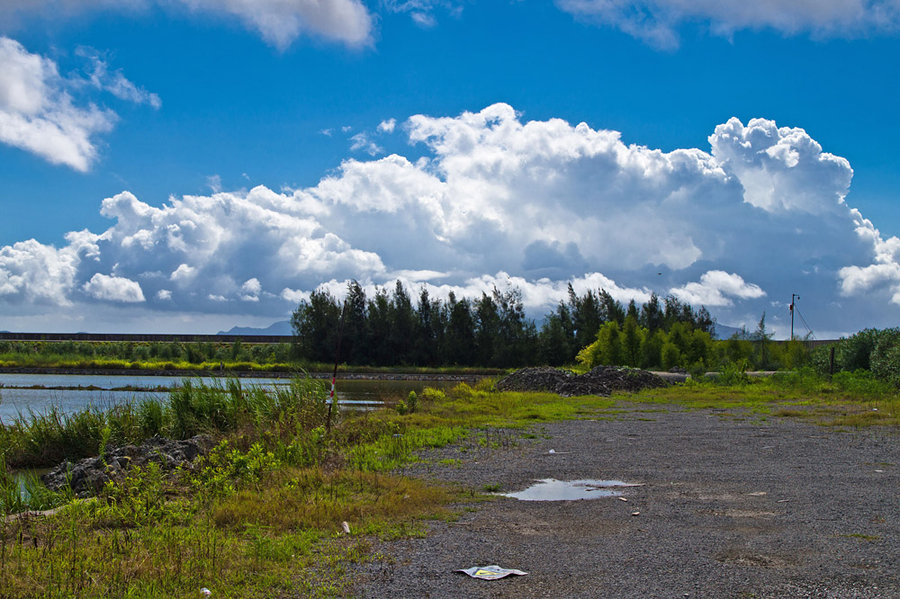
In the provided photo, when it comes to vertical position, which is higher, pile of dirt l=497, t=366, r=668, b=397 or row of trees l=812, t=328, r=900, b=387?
row of trees l=812, t=328, r=900, b=387

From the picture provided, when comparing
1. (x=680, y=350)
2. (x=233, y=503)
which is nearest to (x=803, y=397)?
(x=680, y=350)

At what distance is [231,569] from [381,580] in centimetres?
124

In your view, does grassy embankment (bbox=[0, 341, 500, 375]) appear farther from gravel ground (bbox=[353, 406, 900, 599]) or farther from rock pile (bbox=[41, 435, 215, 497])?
gravel ground (bbox=[353, 406, 900, 599])

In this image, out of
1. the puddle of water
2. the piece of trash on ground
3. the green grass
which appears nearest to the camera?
the piece of trash on ground

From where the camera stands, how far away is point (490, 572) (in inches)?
221

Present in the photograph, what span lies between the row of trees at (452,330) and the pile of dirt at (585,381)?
3701 centimetres

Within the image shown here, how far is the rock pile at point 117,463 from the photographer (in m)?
9.80

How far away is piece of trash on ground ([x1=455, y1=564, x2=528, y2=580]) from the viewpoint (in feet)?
18.1

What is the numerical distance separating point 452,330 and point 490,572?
244ft

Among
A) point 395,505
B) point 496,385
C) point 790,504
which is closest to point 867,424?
point 790,504

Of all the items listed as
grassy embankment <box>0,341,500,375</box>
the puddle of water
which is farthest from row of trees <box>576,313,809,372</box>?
the puddle of water

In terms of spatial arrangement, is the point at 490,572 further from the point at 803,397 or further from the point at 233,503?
the point at 803,397

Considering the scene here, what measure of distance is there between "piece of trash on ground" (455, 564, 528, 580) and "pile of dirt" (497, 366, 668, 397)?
28.8m

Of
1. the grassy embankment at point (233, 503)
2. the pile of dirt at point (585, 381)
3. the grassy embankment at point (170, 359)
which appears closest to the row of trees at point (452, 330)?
the grassy embankment at point (170, 359)
